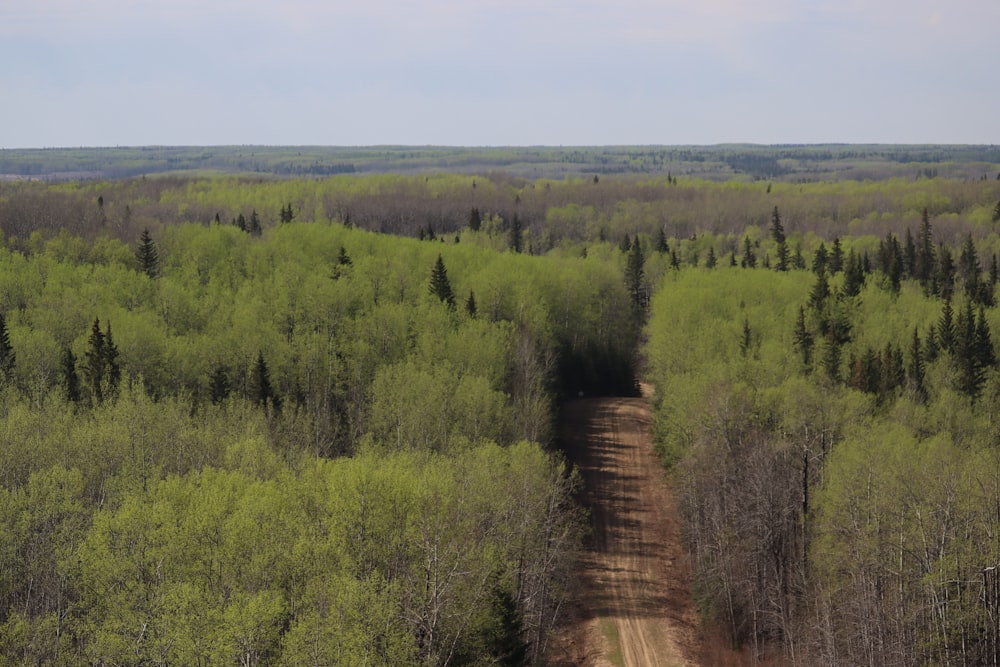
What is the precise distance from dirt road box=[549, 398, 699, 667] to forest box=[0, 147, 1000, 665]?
81.4 inches

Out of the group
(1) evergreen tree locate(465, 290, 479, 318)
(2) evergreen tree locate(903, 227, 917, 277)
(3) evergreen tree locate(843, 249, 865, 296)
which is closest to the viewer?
(1) evergreen tree locate(465, 290, 479, 318)

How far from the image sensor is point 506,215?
17588 centimetres

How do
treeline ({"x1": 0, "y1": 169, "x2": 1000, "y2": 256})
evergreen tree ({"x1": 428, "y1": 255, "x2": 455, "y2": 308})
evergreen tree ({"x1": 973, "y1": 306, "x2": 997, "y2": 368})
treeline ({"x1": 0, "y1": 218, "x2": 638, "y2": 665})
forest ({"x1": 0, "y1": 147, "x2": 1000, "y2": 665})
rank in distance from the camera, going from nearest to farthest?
treeline ({"x1": 0, "y1": 218, "x2": 638, "y2": 665}) → forest ({"x1": 0, "y1": 147, "x2": 1000, "y2": 665}) → evergreen tree ({"x1": 973, "y1": 306, "x2": 997, "y2": 368}) → evergreen tree ({"x1": 428, "y1": 255, "x2": 455, "y2": 308}) → treeline ({"x1": 0, "y1": 169, "x2": 1000, "y2": 256})

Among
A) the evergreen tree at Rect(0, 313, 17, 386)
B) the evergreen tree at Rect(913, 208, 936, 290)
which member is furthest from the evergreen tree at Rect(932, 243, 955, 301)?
the evergreen tree at Rect(0, 313, 17, 386)

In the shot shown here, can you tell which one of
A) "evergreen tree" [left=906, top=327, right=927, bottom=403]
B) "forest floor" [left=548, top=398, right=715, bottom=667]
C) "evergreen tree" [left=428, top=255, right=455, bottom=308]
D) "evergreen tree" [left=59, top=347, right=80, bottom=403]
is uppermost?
"evergreen tree" [left=428, top=255, right=455, bottom=308]

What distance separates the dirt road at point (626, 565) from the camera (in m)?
45.9

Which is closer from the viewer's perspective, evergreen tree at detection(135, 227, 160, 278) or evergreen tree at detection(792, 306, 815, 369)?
evergreen tree at detection(792, 306, 815, 369)

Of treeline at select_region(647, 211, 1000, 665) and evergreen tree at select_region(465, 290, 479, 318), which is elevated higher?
evergreen tree at select_region(465, 290, 479, 318)

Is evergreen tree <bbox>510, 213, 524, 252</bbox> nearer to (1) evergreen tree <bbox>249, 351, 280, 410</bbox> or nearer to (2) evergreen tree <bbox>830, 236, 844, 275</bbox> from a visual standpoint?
(2) evergreen tree <bbox>830, 236, 844, 275</bbox>

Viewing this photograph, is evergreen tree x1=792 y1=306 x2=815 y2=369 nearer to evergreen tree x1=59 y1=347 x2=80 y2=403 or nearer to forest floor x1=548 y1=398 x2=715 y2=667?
forest floor x1=548 y1=398 x2=715 y2=667

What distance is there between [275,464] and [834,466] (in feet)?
75.1

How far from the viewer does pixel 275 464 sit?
41406mm

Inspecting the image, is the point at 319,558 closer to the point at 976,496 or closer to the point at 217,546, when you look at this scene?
the point at 217,546

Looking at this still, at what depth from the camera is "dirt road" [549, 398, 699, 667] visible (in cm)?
4591
